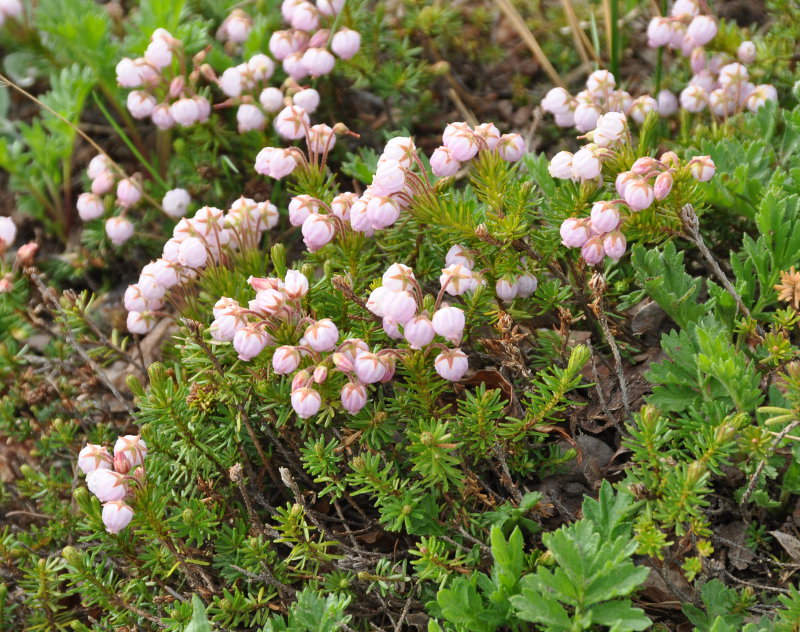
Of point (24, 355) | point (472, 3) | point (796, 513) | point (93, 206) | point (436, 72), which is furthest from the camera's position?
point (472, 3)

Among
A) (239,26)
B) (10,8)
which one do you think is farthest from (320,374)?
(10,8)

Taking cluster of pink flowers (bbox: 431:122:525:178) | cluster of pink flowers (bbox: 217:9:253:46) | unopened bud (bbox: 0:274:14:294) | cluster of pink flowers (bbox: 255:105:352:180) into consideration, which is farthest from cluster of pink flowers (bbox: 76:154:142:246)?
cluster of pink flowers (bbox: 431:122:525:178)

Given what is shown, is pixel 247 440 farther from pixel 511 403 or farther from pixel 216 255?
pixel 511 403

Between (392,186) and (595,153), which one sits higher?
(392,186)

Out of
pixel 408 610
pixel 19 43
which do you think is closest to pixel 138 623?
pixel 408 610

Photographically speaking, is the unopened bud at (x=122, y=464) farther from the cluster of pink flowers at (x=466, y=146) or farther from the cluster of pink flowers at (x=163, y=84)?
the cluster of pink flowers at (x=163, y=84)

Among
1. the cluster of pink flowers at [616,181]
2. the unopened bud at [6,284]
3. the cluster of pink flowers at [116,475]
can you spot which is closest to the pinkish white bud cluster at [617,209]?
the cluster of pink flowers at [616,181]

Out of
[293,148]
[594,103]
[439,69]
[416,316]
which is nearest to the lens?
[416,316]

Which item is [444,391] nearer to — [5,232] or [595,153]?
[595,153]
